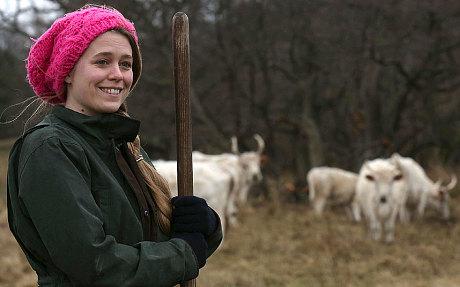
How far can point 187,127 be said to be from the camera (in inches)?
85.6

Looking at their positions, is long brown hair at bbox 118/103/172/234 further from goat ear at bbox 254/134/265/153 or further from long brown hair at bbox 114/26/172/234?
goat ear at bbox 254/134/265/153

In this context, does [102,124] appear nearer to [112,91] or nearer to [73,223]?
[112,91]

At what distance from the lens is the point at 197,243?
1832 mm

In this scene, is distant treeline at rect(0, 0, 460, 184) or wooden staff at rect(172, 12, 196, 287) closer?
wooden staff at rect(172, 12, 196, 287)

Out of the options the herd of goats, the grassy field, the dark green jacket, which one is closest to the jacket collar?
the dark green jacket

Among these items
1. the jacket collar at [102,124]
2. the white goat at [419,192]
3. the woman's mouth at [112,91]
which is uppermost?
the woman's mouth at [112,91]

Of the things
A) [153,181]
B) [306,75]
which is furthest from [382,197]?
[153,181]

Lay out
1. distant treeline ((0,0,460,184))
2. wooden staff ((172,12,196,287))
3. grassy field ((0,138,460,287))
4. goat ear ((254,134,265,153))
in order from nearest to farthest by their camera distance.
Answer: wooden staff ((172,12,196,287)) → grassy field ((0,138,460,287)) → distant treeline ((0,0,460,184)) → goat ear ((254,134,265,153))

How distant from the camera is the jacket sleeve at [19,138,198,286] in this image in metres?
1.56

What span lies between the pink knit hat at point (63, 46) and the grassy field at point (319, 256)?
18.2 feet

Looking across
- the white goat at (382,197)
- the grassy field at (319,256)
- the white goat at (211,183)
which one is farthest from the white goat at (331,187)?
the white goat at (211,183)

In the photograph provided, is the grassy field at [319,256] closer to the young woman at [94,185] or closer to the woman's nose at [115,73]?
the young woman at [94,185]

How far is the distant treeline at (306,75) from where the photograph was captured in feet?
49.7

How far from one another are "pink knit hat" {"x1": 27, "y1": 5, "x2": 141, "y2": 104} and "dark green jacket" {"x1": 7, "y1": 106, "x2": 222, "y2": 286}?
101 millimetres
